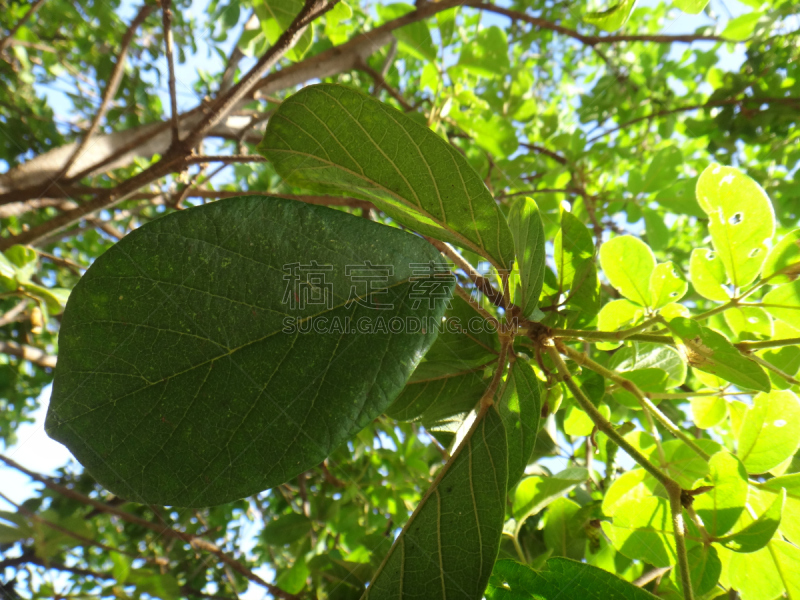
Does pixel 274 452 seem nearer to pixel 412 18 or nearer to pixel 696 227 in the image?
pixel 412 18

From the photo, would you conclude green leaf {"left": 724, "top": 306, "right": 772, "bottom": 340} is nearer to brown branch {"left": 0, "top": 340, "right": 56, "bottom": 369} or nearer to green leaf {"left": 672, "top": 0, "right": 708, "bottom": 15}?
green leaf {"left": 672, "top": 0, "right": 708, "bottom": 15}

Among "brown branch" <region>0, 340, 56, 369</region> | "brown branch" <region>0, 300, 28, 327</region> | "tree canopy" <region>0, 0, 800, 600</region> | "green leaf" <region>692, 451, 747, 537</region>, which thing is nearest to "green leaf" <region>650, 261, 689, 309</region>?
"tree canopy" <region>0, 0, 800, 600</region>

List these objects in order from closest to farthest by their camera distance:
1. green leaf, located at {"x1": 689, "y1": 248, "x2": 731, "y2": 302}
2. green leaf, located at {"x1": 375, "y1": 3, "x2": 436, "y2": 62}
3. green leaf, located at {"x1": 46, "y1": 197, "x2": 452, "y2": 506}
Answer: green leaf, located at {"x1": 46, "y1": 197, "x2": 452, "y2": 506} → green leaf, located at {"x1": 689, "y1": 248, "x2": 731, "y2": 302} → green leaf, located at {"x1": 375, "y1": 3, "x2": 436, "y2": 62}

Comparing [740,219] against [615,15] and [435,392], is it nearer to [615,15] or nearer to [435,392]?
[615,15]

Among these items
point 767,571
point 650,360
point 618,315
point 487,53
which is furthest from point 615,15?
point 767,571

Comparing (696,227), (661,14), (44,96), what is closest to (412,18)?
(696,227)
